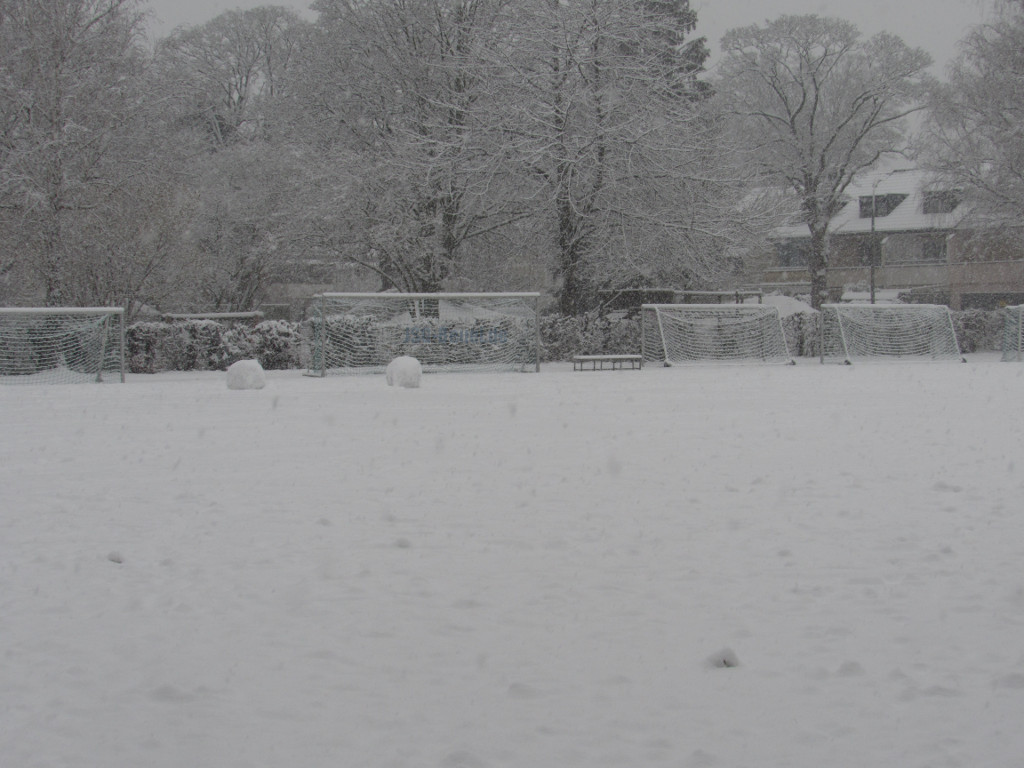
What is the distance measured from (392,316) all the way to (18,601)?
18497 mm

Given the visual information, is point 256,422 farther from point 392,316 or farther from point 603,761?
point 392,316

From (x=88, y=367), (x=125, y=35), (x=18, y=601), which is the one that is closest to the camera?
(x=18, y=601)

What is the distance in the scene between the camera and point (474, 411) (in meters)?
12.7

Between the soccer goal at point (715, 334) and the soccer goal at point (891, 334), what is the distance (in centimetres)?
199

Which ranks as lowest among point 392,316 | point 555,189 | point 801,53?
point 392,316

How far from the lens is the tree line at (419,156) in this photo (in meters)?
21.9

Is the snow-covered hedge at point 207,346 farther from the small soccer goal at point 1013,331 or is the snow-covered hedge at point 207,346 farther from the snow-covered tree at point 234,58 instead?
the snow-covered tree at point 234,58

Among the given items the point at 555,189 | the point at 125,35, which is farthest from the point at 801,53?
the point at 125,35

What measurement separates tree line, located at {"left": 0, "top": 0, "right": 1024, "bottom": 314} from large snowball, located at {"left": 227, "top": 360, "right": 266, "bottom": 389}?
25.1 feet

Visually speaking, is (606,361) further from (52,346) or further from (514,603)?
(514,603)

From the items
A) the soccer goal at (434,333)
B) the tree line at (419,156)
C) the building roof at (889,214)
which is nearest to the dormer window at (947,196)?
the tree line at (419,156)

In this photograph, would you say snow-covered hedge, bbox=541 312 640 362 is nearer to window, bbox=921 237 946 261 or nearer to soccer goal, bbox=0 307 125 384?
soccer goal, bbox=0 307 125 384

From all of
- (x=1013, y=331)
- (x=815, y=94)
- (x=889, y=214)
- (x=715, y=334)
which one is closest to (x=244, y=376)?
(x=715, y=334)

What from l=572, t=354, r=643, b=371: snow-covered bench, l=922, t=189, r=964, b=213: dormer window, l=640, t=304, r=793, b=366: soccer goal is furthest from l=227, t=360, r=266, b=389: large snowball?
l=922, t=189, r=964, b=213: dormer window
